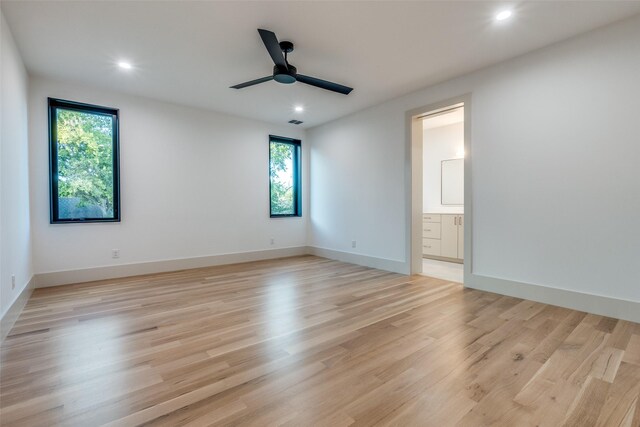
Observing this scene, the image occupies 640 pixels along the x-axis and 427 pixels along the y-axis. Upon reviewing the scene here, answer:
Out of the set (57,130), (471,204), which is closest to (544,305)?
(471,204)

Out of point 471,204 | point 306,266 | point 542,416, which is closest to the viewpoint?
point 542,416

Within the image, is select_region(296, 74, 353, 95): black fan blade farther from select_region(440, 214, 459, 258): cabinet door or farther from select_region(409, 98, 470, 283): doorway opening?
select_region(440, 214, 459, 258): cabinet door

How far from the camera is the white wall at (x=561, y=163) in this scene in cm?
266

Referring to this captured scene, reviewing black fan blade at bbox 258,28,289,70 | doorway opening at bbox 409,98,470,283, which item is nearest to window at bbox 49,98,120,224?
black fan blade at bbox 258,28,289,70

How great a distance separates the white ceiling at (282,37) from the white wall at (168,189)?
24.2 inches

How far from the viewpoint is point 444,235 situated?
5621mm

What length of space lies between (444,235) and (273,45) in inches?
178

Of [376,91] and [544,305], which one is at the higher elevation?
[376,91]

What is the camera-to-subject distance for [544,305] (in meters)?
3.05

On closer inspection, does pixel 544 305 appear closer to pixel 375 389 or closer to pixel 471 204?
pixel 471 204

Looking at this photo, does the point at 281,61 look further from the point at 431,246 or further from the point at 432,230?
the point at 431,246

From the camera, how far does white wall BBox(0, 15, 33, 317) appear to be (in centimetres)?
247

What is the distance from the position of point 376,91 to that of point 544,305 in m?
3.39

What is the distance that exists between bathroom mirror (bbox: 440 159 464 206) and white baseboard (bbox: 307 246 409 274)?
7.82 ft
